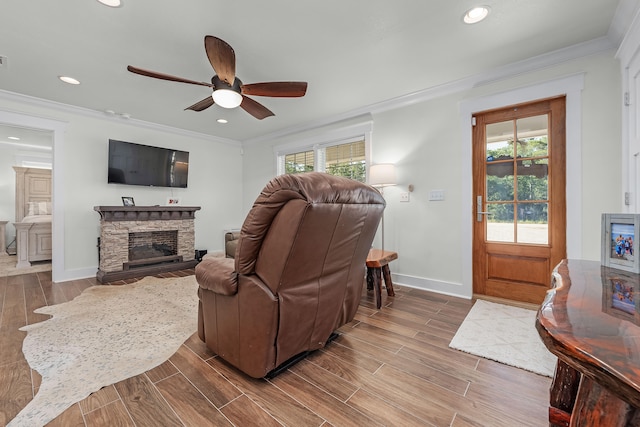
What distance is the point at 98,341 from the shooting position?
1.97 metres

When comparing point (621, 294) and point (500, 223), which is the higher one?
point (500, 223)

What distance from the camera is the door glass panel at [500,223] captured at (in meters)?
2.83

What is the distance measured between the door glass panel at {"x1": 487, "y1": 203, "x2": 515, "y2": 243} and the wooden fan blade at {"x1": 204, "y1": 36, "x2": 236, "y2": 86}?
9.61 feet

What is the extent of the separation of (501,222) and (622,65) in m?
1.57

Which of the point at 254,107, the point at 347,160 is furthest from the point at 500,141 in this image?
the point at 254,107

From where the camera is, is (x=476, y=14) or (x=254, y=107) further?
(x=254, y=107)

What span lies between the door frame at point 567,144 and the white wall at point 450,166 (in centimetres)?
2

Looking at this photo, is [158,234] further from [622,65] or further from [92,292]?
[622,65]

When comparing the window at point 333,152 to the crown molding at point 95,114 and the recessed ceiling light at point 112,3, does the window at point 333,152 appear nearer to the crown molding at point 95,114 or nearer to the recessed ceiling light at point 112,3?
the crown molding at point 95,114

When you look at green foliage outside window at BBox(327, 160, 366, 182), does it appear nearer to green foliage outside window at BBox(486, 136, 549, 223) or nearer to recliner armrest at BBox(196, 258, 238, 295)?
A: green foliage outside window at BBox(486, 136, 549, 223)

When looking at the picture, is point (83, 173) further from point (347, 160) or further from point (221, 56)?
point (347, 160)

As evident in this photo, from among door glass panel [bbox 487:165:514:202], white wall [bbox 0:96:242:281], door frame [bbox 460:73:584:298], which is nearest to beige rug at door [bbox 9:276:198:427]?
white wall [bbox 0:96:242:281]

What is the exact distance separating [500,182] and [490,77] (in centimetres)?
113

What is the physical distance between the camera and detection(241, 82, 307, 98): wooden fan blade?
2428mm
